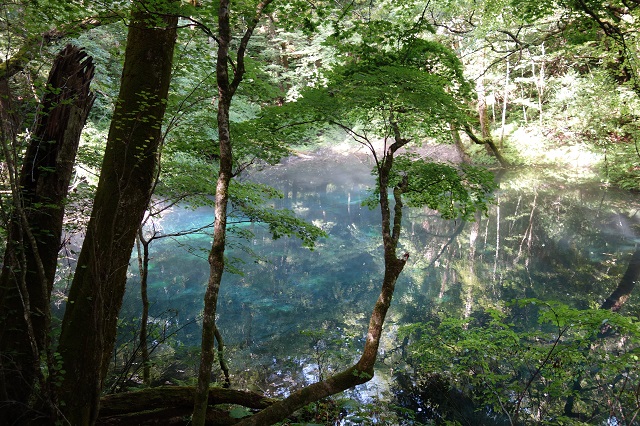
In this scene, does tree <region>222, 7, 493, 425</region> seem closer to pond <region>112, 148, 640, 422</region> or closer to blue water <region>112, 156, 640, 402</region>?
blue water <region>112, 156, 640, 402</region>

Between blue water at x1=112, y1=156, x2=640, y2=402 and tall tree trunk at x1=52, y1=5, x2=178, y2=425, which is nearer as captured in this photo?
tall tree trunk at x1=52, y1=5, x2=178, y2=425

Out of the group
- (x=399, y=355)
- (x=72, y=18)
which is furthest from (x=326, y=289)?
(x=72, y=18)

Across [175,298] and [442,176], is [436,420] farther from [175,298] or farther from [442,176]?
[175,298]

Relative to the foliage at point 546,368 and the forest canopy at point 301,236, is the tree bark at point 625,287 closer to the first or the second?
the forest canopy at point 301,236

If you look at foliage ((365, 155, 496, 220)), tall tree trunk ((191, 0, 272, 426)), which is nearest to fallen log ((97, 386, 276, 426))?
tall tree trunk ((191, 0, 272, 426))

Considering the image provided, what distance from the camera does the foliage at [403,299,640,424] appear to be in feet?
13.9

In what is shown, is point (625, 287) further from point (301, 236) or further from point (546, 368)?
point (301, 236)

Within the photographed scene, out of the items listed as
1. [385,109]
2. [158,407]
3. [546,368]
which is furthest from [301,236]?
[546,368]

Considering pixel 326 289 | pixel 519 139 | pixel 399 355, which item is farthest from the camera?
pixel 519 139

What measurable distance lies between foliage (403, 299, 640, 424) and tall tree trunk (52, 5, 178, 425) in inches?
147

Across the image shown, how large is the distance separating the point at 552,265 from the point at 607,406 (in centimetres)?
599

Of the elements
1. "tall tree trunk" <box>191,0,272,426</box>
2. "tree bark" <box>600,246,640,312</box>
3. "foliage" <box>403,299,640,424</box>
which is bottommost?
"foliage" <box>403,299,640,424</box>

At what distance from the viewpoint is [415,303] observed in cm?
891

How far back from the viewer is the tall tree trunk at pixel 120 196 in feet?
8.66
